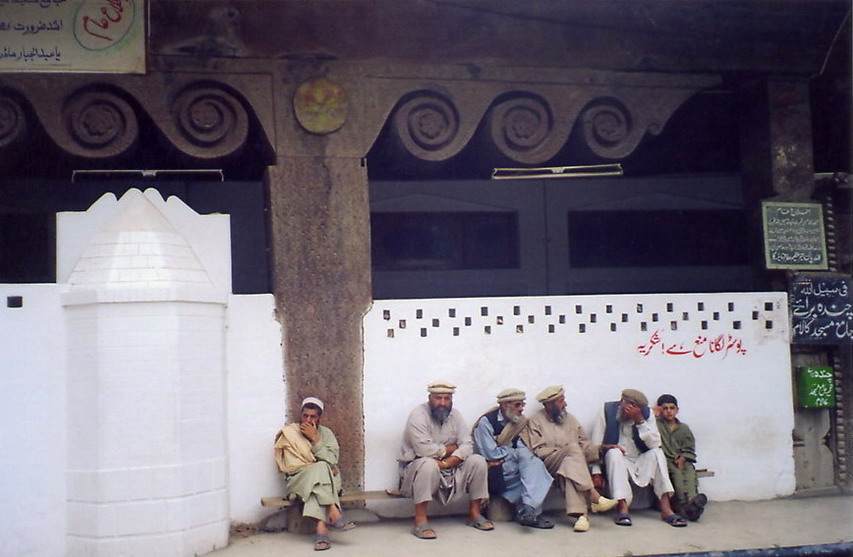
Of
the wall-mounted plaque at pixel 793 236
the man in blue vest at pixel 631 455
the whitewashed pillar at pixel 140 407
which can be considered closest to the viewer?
the whitewashed pillar at pixel 140 407

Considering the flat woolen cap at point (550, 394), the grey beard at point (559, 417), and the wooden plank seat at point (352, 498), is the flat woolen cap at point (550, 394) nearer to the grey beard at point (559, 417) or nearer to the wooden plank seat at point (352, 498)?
the grey beard at point (559, 417)

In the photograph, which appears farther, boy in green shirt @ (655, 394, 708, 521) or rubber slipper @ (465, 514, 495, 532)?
boy in green shirt @ (655, 394, 708, 521)

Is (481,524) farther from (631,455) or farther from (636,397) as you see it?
(636,397)

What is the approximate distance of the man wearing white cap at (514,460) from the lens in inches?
269

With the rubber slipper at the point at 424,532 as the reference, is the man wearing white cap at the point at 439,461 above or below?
above

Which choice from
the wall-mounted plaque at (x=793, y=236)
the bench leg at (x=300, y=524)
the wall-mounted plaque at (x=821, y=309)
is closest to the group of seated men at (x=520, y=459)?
the bench leg at (x=300, y=524)

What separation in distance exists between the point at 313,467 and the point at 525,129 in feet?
10.5

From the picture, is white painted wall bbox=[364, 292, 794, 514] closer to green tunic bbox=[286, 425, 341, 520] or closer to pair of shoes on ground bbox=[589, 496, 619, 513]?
green tunic bbox=[286, 425, 341, 520]

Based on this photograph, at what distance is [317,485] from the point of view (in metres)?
6.59

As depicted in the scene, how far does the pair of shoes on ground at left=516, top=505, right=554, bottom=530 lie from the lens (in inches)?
266

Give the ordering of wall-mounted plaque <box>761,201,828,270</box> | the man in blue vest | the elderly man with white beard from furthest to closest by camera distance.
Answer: wall-mounted plaque <box>761,201,828,270</box> < the man in blue vest < the elderly man with white beard

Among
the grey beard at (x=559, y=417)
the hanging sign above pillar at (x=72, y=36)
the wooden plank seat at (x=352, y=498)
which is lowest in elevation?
the wooden plank seat at (x=352, y=498)

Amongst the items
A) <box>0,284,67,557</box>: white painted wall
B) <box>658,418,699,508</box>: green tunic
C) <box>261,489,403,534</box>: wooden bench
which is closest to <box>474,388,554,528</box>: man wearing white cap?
<box>261,489,403,534</box>: wooden bench

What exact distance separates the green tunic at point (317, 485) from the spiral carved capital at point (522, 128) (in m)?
2.89
